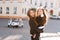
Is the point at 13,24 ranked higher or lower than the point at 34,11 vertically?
lower

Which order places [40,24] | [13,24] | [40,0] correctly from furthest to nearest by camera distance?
1. [40,0]
2. [13,24]
3. [40,24]

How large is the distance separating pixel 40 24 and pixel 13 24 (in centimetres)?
1858

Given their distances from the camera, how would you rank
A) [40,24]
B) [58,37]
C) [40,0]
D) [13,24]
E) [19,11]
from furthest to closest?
[40,0] → [19,11] → [13,24] → [58,37] → [40,24]

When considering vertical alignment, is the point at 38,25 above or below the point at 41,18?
below

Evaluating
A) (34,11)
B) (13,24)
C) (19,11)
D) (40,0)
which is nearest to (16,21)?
(13,24)

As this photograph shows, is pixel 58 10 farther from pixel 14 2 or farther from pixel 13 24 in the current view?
pixel 13 24

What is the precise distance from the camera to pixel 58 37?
851 centimetres

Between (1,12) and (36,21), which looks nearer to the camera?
(36,21)

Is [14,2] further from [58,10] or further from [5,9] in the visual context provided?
[58,10]

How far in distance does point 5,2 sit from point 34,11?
37.2 m

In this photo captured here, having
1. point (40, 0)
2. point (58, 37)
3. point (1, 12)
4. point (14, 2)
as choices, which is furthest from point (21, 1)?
point (58, 37)

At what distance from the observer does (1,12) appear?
1695 inches

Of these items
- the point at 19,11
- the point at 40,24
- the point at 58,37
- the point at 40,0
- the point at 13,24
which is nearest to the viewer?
the point at 40,24

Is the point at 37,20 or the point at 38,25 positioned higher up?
the point at 37,20
